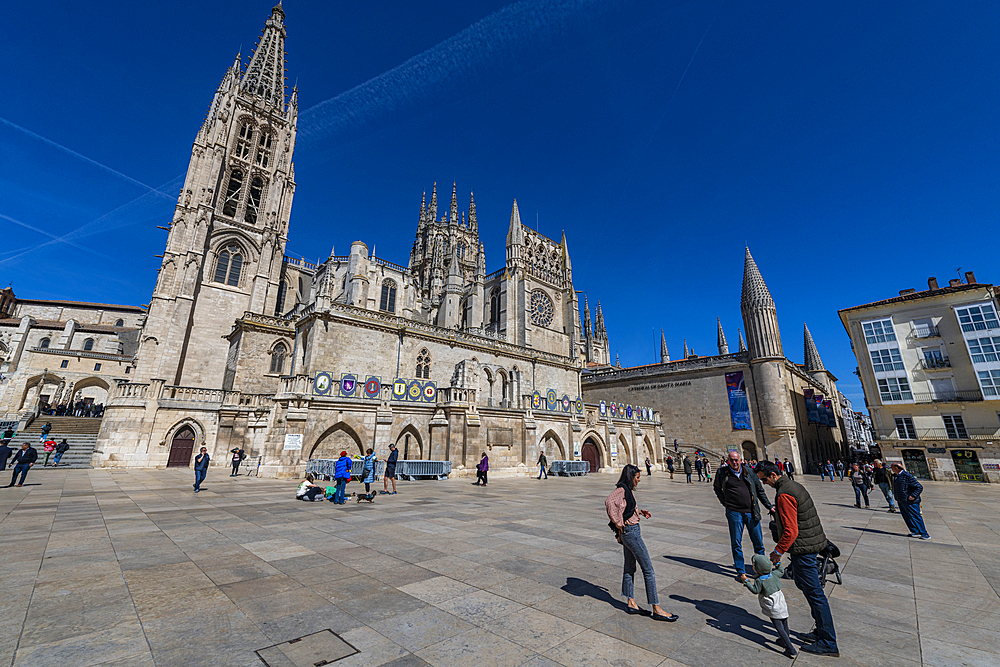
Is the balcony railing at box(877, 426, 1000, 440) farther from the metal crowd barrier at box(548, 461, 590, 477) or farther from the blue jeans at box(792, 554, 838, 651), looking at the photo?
the blue jeans at box(792, 554, 838, 651)

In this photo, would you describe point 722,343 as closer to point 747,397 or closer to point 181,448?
point 747,397

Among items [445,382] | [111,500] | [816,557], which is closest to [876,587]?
[816,557]

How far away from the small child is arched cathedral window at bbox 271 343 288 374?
99.5 ft

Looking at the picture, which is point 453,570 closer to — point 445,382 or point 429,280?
point 445,382

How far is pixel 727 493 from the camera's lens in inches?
236

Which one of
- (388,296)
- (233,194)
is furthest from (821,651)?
(233,194)

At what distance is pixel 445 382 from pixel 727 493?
21611 millimetres

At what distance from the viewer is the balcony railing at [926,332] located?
27.8 metres

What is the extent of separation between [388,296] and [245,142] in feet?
69.8

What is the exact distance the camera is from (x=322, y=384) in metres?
18.5

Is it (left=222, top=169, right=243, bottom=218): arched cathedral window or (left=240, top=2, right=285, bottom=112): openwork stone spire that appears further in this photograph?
(left=240, top=2, right=285, bottom=112): openwork stone spire

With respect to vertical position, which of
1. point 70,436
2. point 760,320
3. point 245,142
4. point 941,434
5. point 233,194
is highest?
point 245,142

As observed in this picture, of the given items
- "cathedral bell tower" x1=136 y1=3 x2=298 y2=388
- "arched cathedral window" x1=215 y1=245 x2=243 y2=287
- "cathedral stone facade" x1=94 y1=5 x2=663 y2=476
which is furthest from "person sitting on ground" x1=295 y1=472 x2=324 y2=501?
"arched cathedral window" x1=215 y1=245 x2=243 y2=287

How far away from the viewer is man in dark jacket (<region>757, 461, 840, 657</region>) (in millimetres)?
3510
